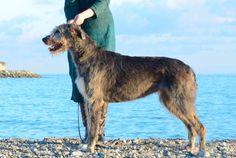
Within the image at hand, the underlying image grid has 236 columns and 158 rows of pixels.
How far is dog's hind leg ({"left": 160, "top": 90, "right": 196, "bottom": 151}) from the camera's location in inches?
427

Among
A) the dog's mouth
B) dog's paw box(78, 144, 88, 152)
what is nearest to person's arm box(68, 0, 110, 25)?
the dog's mouth

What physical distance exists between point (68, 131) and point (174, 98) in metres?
17.3

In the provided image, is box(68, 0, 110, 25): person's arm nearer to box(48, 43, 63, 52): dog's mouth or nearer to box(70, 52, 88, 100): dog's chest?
box(48, 43, 63, 52): dog's mouth

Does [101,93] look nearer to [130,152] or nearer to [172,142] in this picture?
[130,152]

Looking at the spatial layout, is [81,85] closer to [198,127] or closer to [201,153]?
[198,127]

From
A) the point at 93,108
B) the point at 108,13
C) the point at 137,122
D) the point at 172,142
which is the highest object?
the point at 108,13

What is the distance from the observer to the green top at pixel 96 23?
455 inches

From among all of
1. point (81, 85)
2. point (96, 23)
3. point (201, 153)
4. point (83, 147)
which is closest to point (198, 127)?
point (201, 153)

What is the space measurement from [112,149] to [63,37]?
7.65ft

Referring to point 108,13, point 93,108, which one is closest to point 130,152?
point 93,108

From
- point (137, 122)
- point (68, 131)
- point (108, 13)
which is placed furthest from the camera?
point (137, 122)

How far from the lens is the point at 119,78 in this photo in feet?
36.0

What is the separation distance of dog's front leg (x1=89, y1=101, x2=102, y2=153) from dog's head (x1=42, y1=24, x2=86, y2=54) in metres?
1.17

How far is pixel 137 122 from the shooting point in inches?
1255
